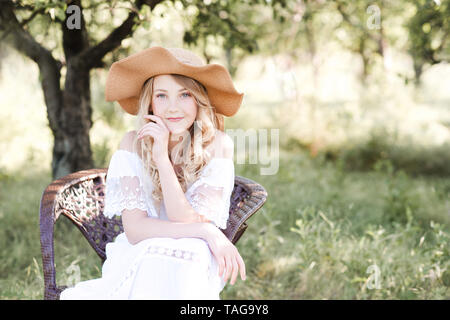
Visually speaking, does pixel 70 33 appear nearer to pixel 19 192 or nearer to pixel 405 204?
pixel 19 192

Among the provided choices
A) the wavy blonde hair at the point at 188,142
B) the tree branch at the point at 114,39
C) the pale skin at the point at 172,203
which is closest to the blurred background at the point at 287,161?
the tree branch at the point at 114,39

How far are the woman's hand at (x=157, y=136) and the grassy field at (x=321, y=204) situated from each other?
47.4 inches

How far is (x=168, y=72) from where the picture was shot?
203cm

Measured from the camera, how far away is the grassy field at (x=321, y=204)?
2992mm

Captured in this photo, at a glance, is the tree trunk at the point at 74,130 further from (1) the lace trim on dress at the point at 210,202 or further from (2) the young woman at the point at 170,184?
(1) the lace trim on dress at the point at 210,202

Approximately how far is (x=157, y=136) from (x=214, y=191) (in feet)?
1.31

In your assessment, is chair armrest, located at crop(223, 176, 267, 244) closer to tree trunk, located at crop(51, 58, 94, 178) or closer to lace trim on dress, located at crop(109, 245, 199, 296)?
lace trim on dress, located at crop(109, 245, 199, 296)

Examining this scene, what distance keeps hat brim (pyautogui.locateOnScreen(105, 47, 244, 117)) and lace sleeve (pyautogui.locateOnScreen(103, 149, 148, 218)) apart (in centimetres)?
33

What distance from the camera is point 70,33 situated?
130 inches

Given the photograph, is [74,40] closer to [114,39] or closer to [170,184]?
[114,39]

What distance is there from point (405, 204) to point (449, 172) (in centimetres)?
232

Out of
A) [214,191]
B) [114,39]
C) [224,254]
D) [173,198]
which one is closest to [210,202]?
[214,191]

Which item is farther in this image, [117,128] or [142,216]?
[117,128]

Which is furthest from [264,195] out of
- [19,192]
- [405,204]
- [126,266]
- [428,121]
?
[428,121]
